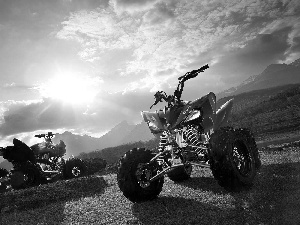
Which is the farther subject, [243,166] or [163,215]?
[243,166]

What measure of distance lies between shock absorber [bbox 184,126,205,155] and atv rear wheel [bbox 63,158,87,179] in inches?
377

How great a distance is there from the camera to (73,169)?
46.0ft

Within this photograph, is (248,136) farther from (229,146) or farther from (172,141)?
(172,141)

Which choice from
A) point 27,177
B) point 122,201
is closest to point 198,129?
point 122,201

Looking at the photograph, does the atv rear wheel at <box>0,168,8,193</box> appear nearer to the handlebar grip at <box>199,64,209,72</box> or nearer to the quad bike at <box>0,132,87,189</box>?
the quad bike at <box>0,132,87,189</box>

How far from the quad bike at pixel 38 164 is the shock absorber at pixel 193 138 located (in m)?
9.39

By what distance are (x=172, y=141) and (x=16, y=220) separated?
3799mm

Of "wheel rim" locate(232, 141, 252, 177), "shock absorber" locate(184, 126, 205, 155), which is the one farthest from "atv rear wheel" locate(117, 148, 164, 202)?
"wheel rim" locate(232, 141, 252, 177)

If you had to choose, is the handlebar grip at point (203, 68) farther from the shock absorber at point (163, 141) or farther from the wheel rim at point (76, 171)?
the wheel rim at point (76, 171)

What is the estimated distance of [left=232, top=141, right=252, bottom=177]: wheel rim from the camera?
5.73 metres

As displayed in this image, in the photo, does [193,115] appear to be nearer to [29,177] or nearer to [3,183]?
[29,177]

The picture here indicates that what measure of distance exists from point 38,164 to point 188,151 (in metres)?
10.3

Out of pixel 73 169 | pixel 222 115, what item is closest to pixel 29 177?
pixel 73 169

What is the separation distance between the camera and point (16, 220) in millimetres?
5637
